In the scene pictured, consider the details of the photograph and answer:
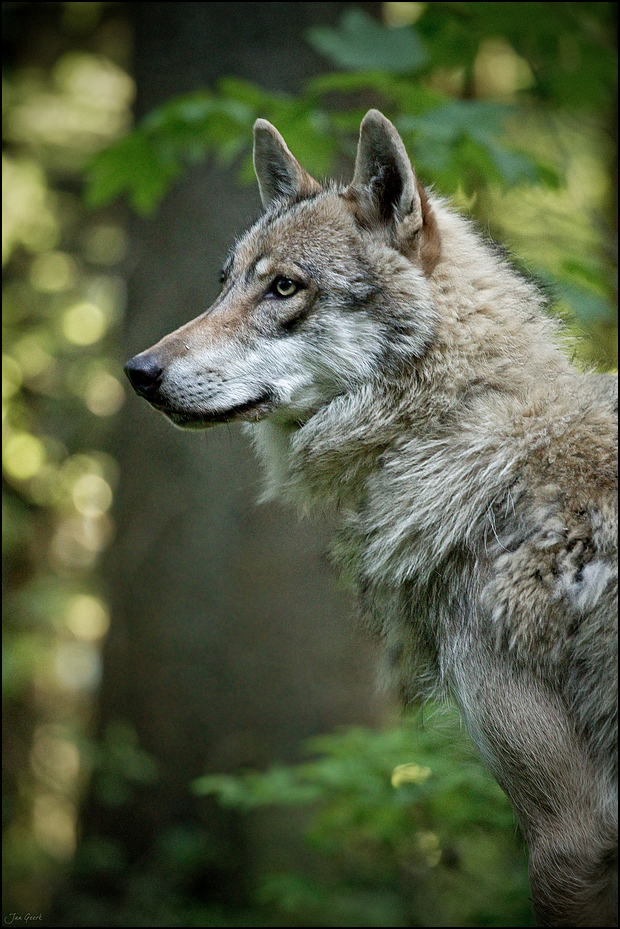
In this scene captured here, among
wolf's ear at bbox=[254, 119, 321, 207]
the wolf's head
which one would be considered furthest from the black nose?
wolf's ear at bbox=[254, 119, 321, 207]

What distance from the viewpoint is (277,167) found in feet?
12.1

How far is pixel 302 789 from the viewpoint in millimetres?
4367

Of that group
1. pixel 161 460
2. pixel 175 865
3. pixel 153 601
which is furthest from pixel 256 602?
pixel 175 865

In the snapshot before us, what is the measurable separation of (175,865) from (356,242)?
231 inches

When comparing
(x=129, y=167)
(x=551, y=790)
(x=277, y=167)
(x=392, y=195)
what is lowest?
(x=551, y=790)

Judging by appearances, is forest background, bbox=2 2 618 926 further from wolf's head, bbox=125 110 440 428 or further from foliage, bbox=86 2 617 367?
wolf's head, bbox=125 110 440 428

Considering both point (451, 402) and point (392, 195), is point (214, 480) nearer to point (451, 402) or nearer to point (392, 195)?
point (392, 195)

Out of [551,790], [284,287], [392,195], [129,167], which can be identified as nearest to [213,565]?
[129,167]

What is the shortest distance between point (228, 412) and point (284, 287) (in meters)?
0.57

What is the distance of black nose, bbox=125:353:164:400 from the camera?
10.1ft

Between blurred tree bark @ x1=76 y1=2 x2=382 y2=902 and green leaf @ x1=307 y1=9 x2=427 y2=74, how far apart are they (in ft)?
7.64

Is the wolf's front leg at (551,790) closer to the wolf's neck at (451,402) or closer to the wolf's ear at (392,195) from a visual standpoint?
the wolf's neck at (451,402)

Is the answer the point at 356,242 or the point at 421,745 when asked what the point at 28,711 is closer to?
the point at 421,745

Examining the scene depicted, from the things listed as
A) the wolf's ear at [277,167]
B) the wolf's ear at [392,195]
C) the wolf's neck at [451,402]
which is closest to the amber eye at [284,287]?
the wolf's ear at [392,195]
